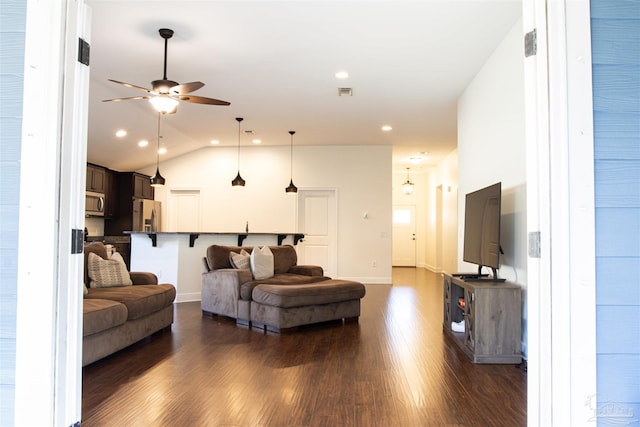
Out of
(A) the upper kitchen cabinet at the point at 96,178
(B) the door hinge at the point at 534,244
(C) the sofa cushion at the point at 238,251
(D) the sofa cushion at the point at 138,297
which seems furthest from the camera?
(A) the upper kitchen cabinet at the point at 96,178

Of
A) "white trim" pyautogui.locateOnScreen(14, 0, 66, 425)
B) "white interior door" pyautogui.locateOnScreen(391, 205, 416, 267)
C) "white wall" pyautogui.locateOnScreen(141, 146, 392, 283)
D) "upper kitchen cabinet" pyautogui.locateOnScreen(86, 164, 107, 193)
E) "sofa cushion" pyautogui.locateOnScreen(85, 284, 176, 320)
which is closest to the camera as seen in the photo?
"white trim" pyautogui.locateOnScreen(14, 0, 66, 425)

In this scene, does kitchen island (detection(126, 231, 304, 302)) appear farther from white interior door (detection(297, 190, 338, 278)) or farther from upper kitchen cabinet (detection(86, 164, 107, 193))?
white interior door (detection(297, 190, 338, 278))

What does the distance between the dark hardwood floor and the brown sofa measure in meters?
0.13

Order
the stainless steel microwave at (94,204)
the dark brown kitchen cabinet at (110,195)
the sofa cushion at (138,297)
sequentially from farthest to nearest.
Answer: the dark brown kitchen cabinet at (110,195)
the stainless steel microwave at (94,204)
the sofa cushion at (138,297)

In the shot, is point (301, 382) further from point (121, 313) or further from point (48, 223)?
point (48, 223)

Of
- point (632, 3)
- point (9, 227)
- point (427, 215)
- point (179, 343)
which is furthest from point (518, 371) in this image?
point (427, 215)

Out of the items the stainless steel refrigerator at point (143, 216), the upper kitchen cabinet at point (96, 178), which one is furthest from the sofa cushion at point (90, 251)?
the stainless steel refrigerator at point (143, 216)

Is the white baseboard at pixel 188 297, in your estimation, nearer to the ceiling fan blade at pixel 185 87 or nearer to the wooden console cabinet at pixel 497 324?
the ceiling fan blade at pixel 185 87

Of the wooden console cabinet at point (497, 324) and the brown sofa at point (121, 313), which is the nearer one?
the brown sofa at point (121, 313)

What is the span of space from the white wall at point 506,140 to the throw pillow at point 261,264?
2.44 meters

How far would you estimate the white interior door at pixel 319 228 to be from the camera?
9.29m

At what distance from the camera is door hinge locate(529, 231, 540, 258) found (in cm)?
157

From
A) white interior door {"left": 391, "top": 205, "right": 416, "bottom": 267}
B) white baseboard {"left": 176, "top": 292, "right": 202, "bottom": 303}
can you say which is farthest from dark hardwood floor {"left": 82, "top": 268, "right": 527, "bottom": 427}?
white interior door {"left": 391, "top": 205, "right": 416, "bottom": 267}

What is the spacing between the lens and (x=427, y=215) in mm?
13172
